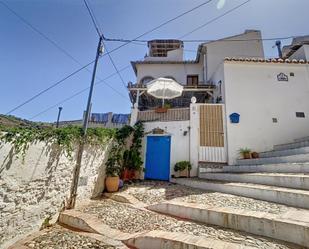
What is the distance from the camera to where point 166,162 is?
9.99 metres

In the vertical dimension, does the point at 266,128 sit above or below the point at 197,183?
above

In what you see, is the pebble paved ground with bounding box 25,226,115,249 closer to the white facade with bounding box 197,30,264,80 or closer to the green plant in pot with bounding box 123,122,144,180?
the green plant in pot with bounding box 123,122,144,180

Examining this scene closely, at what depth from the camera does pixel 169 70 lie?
16.0m

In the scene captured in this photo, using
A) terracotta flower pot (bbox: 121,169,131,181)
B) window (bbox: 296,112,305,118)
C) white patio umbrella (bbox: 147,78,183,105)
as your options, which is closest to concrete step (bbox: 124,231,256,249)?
terracotta flower pot (bbox: 121,169,131,181)

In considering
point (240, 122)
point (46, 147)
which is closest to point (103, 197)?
point (46, 147)

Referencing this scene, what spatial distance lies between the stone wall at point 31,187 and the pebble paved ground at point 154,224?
3.04 feet

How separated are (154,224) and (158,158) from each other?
5.73 m

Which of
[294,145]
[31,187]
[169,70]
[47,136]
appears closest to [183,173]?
[294,145]

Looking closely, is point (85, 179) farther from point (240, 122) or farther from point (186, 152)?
point (240, 122)

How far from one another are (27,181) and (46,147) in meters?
0.87

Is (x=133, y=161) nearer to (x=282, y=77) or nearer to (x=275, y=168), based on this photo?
(x=275, y=168)

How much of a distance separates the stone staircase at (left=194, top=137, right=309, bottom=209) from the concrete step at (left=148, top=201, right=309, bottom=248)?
63 centimetres

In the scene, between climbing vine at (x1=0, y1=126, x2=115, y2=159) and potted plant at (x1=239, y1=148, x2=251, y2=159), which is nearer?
climbing vine at (x1=0, y1=126, x2=115, y2=159)

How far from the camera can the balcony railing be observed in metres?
10.5
